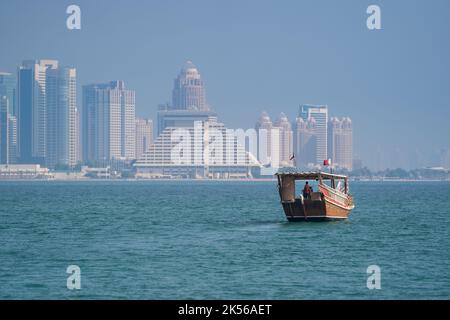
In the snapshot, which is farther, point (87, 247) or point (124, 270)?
point (87, 247)

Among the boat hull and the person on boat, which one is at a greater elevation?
the person on boat

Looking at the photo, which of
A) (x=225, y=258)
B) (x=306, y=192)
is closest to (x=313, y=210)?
(x=306, y=192)

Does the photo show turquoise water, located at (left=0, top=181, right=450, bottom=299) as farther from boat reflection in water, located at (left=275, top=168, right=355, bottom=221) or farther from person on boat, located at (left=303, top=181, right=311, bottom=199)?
person on boat, located at (left=303, top=181, right=311, bottom=199)

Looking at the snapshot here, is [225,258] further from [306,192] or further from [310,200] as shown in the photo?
[310,200]

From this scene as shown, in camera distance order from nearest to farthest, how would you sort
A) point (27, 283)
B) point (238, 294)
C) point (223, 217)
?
1. point (238, 294)
2. point (27, 283)
3. point (223, 217)

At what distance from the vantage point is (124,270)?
42.5 meters

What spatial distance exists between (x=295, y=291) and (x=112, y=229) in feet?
108

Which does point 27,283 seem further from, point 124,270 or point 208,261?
point 208,261

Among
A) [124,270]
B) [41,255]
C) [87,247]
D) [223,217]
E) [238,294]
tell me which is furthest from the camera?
[223,217]

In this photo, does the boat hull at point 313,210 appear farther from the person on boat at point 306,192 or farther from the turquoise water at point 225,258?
the turquoise water at point 225,258

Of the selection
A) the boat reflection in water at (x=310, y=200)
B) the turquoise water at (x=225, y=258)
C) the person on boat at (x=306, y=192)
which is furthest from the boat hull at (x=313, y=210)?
the turquoise water at (x=225, y=258)

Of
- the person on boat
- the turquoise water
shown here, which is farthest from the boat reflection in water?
the turquoise water

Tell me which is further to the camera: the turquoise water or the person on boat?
the person on boat
